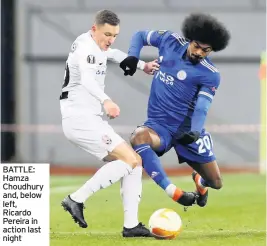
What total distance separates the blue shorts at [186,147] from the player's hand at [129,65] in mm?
696

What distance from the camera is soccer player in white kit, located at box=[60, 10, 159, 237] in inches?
371

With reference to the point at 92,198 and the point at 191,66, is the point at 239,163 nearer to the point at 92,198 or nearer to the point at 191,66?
the point at 92,198

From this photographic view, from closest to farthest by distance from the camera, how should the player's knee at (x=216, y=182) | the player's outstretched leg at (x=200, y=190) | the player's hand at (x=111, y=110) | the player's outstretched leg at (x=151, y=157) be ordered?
the player's hand at (x=111, y=110), the player's outstretched leg at (x=151, y=157), the player's knee at (x=216, y=182), the player's outstretched leg at (x=200, y=190)

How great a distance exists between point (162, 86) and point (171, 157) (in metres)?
15.1

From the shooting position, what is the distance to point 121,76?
2662 cm

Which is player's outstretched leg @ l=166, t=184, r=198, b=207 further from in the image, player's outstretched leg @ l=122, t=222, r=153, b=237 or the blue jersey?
the blue jersey

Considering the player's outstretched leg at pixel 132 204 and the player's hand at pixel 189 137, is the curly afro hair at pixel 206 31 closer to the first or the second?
the player's hand at pixel 189 137

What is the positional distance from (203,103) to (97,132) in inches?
50.2

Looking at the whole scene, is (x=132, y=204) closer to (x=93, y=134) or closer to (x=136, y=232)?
(x=136, y=232)

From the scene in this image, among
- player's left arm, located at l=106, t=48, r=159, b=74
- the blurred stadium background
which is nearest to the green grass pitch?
player's left arm, located at l=106, t=48, r=159, b=74

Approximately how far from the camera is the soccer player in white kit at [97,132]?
9.42 metres

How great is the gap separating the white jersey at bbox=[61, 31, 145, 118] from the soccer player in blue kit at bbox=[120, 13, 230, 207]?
2.29 feet

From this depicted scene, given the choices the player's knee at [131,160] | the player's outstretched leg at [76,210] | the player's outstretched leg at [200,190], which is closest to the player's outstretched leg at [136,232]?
the player's outstretched leg at [76,210]

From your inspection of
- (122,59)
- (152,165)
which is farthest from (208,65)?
(152,165)
